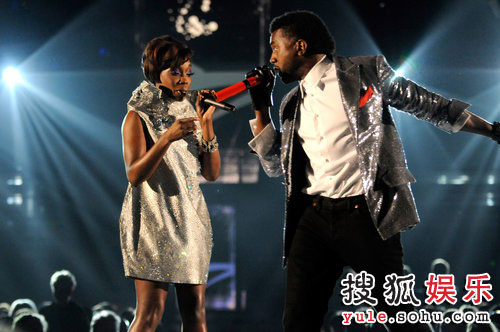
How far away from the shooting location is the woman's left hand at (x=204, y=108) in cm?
218

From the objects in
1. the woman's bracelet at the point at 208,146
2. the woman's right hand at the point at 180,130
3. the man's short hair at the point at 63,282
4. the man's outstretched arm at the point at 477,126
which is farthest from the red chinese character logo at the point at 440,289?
the man's short hair at the point at 63,282

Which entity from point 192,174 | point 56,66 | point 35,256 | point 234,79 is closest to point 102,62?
point 56,66

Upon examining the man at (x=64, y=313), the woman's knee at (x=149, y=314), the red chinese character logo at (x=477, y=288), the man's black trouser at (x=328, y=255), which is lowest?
the man at (x=64, y=313)

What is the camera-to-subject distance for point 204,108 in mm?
2199

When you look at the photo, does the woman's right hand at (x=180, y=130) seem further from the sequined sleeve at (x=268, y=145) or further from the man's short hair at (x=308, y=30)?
the man's short hair at (x=308, y=30)

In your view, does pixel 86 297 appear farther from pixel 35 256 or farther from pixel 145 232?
pixel 145 232

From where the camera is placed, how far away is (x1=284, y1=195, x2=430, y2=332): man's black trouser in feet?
6.06

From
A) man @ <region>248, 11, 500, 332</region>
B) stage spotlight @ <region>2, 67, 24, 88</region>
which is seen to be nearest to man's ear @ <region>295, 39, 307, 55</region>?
man @ <region>248, 11, 500, 332</region>

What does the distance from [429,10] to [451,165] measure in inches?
96.4

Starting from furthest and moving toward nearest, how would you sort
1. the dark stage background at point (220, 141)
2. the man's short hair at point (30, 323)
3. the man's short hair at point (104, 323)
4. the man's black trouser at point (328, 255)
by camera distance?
1. the dark stage background at point (220, 141)
2. the man's short hair at point (104, 323)
3. the man's short hair at point (30, 323)
4. the man's black trouser at point (328, 255)

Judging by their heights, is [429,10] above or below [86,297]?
above

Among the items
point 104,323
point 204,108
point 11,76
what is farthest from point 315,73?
point 11,76

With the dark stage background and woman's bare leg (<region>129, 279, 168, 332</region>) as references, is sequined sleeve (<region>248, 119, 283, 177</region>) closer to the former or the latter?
woman's bare leg (<region>129, 279, 168, 332</region>)

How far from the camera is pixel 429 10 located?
604 centimetres
